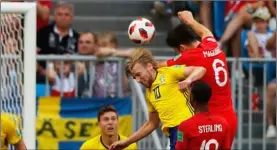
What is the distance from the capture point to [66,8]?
47.2 ft

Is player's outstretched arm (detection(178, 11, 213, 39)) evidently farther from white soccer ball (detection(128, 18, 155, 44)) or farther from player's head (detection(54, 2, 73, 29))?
player's head (detection(54, 2, 73, 29))

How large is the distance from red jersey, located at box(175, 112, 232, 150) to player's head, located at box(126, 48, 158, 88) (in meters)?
0.99

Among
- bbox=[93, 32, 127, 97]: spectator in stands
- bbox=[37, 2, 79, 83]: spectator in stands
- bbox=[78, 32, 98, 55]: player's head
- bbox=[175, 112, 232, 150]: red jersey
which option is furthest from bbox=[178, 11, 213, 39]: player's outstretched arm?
bbox=[37, 2, 79, 83]: spectator in stands

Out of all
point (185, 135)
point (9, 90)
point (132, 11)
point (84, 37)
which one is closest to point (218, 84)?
point (185, 135)

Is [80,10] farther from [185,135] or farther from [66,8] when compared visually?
[185,135]

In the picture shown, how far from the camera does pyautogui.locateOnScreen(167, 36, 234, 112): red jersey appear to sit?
10.6m

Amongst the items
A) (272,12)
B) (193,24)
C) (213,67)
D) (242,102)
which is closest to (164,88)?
(213,67)

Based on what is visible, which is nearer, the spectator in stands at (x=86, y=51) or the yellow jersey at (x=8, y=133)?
the yellow jersey at (x=8, y=133)

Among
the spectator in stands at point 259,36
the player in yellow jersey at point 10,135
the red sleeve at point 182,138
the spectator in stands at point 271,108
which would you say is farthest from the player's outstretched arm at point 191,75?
the spectator in stands at point 259,36

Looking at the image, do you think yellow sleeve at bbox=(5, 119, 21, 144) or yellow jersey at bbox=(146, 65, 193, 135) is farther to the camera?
yellow sleeve at bbox=(5, 119, 21, 144)

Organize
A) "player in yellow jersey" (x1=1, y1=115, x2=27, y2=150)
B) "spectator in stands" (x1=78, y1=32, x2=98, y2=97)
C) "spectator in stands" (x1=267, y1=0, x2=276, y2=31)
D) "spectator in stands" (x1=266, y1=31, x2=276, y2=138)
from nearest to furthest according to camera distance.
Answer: "player in yellow jersey" (x1=1, y1=115, x2=27, y2=150)
"spectator in stands" (x1=78, y1=32, x2=98, y2=97)
"spectator in stands" (x1=266, y1=31, x2=276, y2=138)
"spectator in stands" (x1=267, y1=0, x2=276, y2=31)

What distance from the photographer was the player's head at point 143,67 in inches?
415

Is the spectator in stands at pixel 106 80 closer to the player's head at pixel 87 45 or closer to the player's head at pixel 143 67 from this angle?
the player's head at pixel 87 45

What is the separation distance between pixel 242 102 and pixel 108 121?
2400 mm
